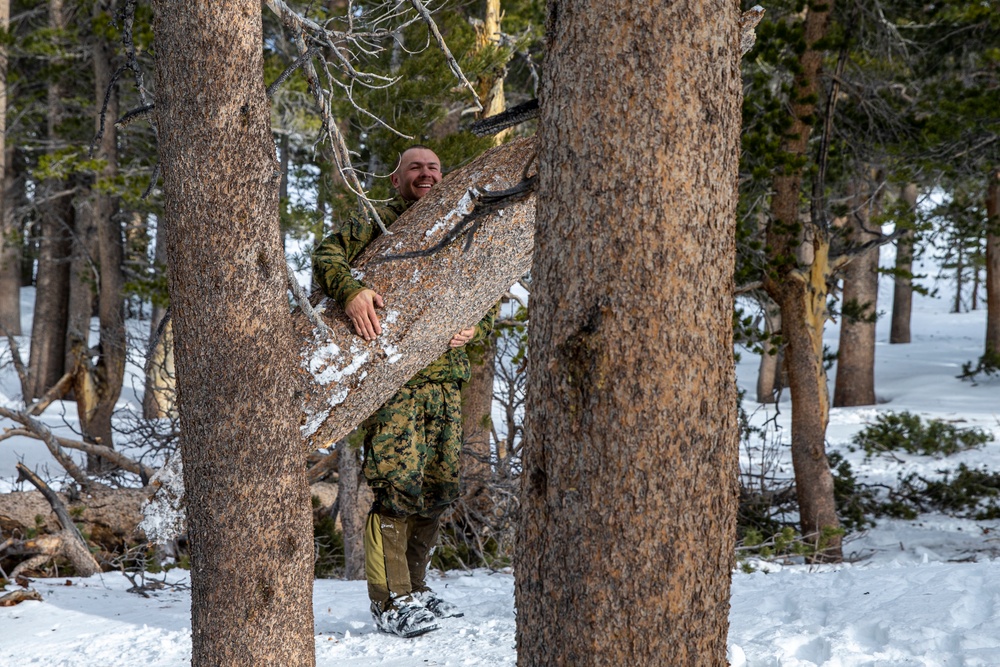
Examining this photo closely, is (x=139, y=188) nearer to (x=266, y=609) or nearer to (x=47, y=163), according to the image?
(x=47, y=163)

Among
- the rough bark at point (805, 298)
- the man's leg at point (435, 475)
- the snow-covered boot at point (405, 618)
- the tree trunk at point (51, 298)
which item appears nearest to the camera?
the snow-covered boot at point (405, 618)

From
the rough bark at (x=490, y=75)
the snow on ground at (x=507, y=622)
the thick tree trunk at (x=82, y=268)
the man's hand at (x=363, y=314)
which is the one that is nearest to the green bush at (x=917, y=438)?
the snow on ground at (x=507, y=622)

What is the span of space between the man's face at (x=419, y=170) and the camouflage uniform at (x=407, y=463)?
0.12 metres

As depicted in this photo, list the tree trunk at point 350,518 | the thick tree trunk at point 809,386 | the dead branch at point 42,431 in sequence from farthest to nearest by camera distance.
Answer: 1. the thick tree trunk at point 809,386
2. the tree trunk at point 350,518
3. the dead branch at point 42,431

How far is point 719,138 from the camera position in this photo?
1803 mm

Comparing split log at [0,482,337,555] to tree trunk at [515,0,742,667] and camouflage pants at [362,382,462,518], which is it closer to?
camouflage pants at [362,382,462,518]

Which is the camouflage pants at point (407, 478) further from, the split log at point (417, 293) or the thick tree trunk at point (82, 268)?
the thick tree trunk at point (82, 268)

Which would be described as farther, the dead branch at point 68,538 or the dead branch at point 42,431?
the dead branch at point 42,431

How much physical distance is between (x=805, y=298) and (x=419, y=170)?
15.2 feet

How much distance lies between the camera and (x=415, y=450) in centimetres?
368

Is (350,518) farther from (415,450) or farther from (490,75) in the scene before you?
(490,75)

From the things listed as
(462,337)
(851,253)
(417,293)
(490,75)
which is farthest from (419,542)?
(851,253)

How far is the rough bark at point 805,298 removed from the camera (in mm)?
7052

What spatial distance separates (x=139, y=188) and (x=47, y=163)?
1.11m
